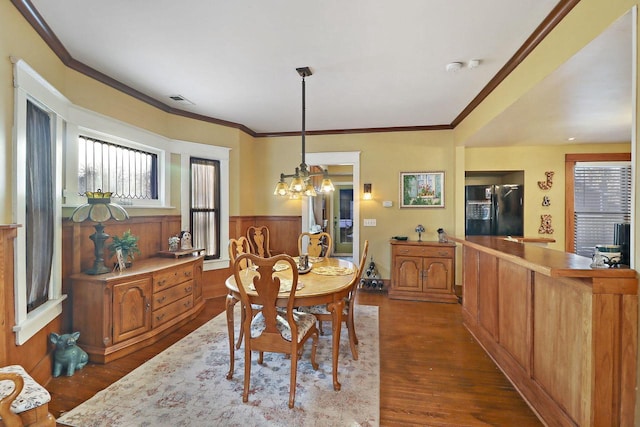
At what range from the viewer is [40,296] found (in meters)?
2.29

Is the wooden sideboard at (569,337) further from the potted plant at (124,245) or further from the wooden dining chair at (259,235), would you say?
the wooden dining chair at (259,235)

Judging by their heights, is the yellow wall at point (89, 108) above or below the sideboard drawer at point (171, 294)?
above

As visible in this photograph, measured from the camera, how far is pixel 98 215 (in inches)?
101

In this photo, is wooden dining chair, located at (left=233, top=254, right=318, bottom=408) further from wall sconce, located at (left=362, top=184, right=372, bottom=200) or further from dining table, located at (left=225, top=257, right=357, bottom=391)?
wall sconce, located at (left=362, top=184, right=372, bottom=200)

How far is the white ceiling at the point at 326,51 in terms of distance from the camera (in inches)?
76.2

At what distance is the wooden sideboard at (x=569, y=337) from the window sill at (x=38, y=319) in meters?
3.29

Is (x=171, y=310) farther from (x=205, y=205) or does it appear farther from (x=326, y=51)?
(x=326, y=51)

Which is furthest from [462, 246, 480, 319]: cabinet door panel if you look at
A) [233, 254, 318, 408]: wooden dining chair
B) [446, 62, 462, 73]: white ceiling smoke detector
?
[233, 254, 318, 408]: wooden dining chair

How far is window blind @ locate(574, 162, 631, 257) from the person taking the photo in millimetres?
4418

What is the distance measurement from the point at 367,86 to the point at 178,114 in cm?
265

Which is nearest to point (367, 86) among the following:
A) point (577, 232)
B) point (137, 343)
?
point (137, 343)

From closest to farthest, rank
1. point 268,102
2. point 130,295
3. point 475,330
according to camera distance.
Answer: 1. point 130,295
2. point 475,330
3. point 268,102

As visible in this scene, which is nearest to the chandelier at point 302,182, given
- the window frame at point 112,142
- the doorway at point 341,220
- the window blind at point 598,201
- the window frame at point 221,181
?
the window frame at point 112,142

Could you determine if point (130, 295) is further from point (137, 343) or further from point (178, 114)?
point (178, 114)
